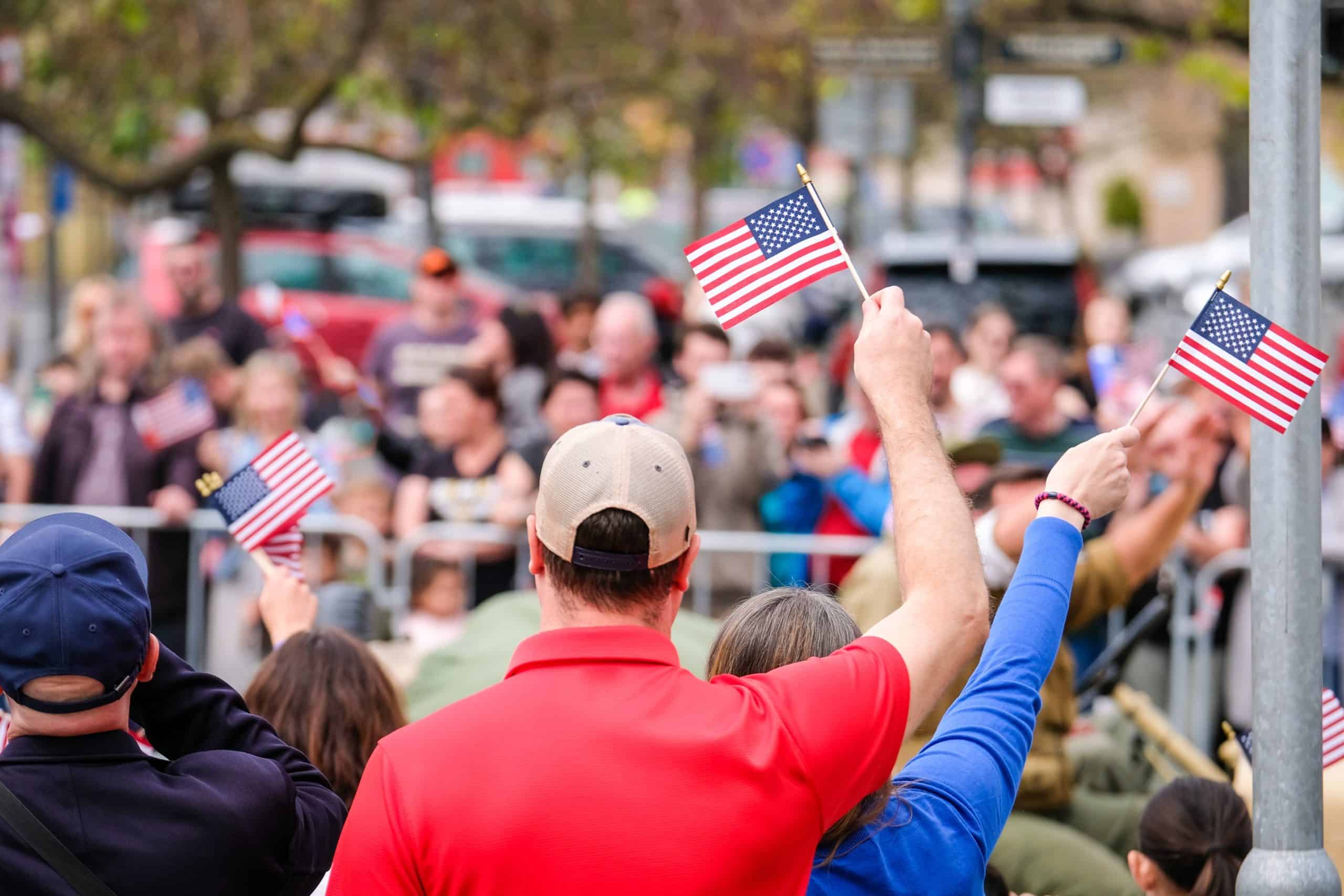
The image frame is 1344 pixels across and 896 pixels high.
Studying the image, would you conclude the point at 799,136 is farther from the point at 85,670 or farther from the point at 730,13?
the point at 85,670

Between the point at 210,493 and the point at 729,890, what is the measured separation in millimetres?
2339

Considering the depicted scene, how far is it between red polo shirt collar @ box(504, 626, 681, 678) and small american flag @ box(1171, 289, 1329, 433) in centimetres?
124

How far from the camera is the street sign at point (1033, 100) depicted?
590 inches

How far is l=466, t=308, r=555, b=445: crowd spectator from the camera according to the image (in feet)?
32.3

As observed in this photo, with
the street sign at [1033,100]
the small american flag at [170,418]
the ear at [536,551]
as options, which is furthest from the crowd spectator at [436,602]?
the street sign at [1033,100]

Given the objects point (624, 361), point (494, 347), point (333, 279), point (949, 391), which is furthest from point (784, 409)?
point (333, 279)

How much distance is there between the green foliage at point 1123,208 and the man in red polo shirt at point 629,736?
4459 centimetres

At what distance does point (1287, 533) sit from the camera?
3.23 m

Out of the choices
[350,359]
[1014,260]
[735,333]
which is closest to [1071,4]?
[1014,260]

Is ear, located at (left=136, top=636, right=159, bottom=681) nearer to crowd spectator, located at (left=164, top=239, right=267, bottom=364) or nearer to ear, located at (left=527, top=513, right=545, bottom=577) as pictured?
ear, located at (left=527, top=513, right=545, bottom=577)

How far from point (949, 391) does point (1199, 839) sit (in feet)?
18.5

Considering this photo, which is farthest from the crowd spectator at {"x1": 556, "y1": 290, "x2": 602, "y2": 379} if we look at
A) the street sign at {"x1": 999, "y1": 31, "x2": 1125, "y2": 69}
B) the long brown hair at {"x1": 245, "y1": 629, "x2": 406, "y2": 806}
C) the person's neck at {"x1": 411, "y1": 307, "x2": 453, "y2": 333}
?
the long brown hair at {"x1": 245, "y1": 629, "x2": 406, "y2": 806}

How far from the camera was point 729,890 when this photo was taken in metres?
2.41

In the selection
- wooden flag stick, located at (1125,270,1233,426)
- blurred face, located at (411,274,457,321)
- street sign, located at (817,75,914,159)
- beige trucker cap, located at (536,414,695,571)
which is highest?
street sign, located at (817,75,914,159)
